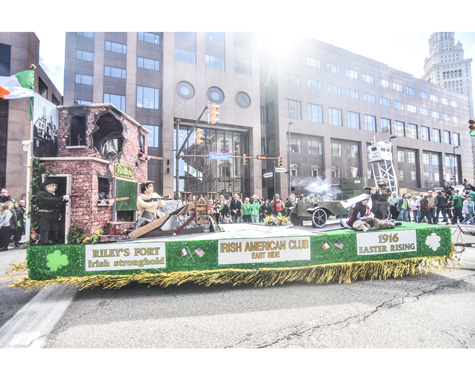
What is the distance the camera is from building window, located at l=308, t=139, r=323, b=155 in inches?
1130

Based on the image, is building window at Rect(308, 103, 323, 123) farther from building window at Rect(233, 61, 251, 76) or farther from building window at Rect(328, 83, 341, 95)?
building window at Rect(328, 83, 341, 95)

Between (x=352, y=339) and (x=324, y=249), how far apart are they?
171 cm

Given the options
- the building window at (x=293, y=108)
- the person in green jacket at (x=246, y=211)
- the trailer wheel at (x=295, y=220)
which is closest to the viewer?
the trailer wheel at (x=295, y=220)

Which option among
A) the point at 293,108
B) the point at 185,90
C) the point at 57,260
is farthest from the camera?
the point at 293,108

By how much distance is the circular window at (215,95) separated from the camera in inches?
891

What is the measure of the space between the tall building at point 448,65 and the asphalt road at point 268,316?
360 centimetres

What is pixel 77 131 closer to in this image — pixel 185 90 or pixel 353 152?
pixel 185 90

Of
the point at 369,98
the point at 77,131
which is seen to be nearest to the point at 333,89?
the point at 369,98

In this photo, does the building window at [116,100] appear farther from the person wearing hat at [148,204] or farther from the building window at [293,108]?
the person wearing hat at [148,204]

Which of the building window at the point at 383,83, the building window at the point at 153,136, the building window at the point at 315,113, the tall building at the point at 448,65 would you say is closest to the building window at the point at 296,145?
the building window at the point at 315,113

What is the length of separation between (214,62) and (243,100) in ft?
15.1

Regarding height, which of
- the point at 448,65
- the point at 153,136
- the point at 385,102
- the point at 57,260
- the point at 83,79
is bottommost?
the point at 57,260

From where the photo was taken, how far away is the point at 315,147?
95.0 ft

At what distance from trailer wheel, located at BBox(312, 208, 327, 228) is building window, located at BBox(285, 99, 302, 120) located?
24205 millimetres
